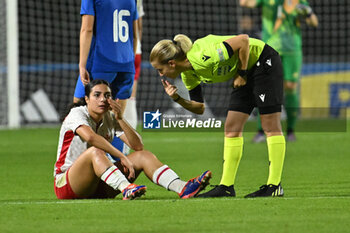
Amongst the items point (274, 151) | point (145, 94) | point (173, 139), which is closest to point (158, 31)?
point (145, 94)

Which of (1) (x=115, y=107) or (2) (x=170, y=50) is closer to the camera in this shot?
(2) (x=170, y=50)

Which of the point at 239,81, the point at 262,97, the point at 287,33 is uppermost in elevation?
the point at 239,81

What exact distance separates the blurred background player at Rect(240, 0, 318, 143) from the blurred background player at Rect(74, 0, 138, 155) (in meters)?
4.01

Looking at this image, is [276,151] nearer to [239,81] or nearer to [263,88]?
[263,88]

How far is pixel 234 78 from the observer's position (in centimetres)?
579

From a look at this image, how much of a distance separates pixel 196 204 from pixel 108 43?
2.26 m

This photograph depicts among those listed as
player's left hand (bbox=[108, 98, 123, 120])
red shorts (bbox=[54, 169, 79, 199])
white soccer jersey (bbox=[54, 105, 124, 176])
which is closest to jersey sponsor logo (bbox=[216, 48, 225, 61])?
player's left hand (bbox=[108, 98, 123, 120])

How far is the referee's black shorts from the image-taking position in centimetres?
577

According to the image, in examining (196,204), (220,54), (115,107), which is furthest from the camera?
(115,107)

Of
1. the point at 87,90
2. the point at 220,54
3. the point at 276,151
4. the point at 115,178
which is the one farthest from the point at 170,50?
the point at 276,151

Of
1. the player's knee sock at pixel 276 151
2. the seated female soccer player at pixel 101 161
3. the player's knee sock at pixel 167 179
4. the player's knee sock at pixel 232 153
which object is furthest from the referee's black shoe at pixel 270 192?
the player's knee sock at pixel 167 179

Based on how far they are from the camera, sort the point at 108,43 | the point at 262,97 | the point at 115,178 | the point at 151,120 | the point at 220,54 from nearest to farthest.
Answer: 1. the point at 115,178
2. the point at 220,54
3. the point at 262,97
4. the point at 151,120
5. the point at 108,43

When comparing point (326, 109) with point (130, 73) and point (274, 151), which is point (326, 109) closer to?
point (130, 73)

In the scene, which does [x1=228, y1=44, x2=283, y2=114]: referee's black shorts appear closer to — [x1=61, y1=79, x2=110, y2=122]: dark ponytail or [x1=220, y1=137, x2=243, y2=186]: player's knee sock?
[x1=220, y1=137, x2=243, y2=186]: player's knee sock
